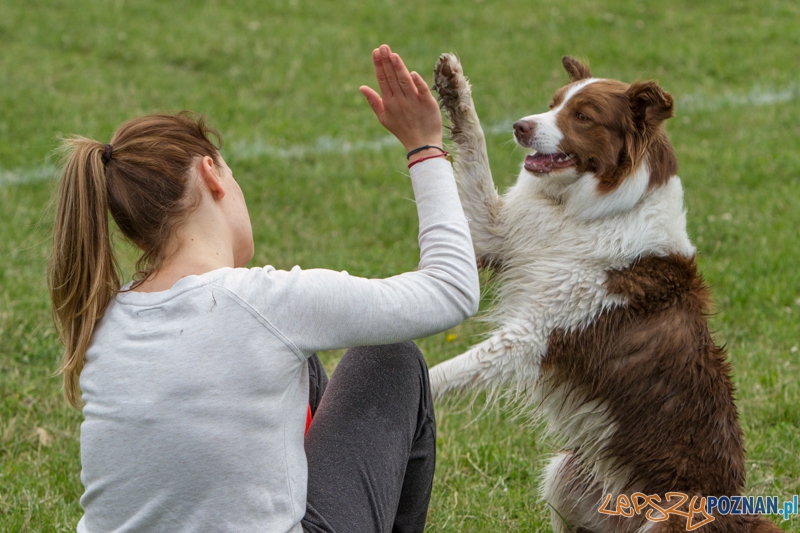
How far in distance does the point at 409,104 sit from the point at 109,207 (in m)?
0.84

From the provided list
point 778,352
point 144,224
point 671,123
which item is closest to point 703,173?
point 671,123

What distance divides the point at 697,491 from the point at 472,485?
3.31ft

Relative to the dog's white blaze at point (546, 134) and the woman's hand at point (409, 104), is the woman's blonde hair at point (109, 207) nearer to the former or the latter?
the woman's hand at point (409, 104)

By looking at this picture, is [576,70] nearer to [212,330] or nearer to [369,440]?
[369,440]

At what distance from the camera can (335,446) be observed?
89.5 inches

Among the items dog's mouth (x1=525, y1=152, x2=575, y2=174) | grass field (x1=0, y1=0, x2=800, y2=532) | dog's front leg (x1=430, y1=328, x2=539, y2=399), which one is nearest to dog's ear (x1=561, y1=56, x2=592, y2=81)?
dog's mouth (x1=525, y1=152, x2=575, y2=174)

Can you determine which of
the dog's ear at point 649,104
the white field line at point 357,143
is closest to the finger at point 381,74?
the dog's ear at point 649,104

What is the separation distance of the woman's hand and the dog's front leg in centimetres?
108

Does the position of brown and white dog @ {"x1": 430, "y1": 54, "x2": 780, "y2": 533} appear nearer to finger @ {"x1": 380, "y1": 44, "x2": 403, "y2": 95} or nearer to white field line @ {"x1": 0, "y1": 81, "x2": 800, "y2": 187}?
finger @ {"x1": 380, "y1": 44, "x2": 403, "y2": 95}

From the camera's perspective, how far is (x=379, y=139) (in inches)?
290

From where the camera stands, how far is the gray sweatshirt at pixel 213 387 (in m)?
1.85

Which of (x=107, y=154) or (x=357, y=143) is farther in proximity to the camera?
(x=357, y=143)

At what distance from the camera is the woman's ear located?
2.05 meters

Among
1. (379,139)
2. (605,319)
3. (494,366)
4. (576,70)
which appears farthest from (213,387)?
(379,139)
